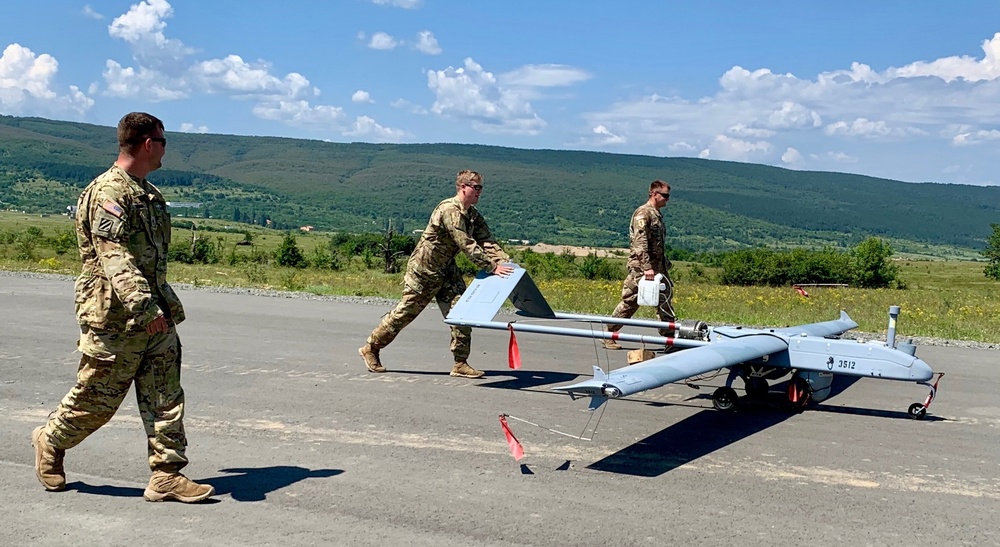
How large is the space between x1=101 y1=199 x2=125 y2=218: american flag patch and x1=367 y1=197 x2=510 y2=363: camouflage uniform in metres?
5.22

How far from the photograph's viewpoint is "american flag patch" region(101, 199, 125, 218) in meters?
5.67

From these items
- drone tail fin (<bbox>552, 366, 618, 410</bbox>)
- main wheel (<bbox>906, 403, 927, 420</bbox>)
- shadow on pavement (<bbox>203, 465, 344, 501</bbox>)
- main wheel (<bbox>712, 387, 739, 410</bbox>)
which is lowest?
shadow on pavement (<bbox>203, 465, 344, 501</bbox>)

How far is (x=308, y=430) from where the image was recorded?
8.13m

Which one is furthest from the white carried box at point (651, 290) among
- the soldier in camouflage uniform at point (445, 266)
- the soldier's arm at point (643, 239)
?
the soldier in camouflage uniform at point (445, 266)

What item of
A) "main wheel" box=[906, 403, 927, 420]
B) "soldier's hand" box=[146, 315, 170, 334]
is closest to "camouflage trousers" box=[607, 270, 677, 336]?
"main wheel" box=[906, 403, 927, 420]

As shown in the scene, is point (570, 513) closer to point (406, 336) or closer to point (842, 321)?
point (842, 321)

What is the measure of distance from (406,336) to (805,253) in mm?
44507

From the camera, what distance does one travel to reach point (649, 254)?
12.7 metres

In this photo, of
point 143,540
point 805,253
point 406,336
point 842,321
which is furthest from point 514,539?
point 805,253

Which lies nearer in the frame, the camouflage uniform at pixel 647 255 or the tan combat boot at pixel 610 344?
the camouflage uniform at pixel 647 255

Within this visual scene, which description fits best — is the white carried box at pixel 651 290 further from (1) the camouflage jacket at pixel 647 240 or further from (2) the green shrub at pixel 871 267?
(2) the green shrub at pixel 871 267

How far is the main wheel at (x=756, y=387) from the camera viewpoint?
9.75m

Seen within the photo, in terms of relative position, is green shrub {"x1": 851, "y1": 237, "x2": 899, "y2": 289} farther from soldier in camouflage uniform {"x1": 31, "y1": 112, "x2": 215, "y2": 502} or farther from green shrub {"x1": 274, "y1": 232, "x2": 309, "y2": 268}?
soldier in camouflage uniform {"x1": 31, "y1": 112, "x2": 215, "y2": 502}

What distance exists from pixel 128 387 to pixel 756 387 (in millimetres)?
6263
